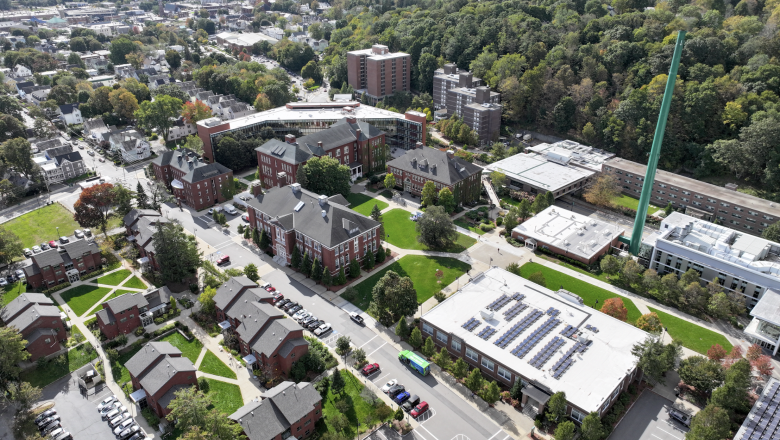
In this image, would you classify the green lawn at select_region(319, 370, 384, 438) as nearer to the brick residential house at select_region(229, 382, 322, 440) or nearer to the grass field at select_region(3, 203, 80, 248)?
the brick residential house at select_region(229, 382, 322, 440)

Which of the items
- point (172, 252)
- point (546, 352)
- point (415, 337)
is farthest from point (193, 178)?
point (546, 352)

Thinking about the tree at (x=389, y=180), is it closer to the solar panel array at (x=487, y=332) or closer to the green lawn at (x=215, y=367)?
the solar panel array at (x=487, y=332)

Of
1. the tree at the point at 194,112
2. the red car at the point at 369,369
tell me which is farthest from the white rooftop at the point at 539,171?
the tree at the point at 194,112

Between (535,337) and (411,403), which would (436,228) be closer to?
(535,337)

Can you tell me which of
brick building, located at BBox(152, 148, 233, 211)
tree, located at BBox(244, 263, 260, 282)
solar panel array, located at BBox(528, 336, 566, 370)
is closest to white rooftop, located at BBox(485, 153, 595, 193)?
solar panel array, located at BBox(528, 336, 566, 370)

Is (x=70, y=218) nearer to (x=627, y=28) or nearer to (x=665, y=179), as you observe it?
(x=665, y=179)

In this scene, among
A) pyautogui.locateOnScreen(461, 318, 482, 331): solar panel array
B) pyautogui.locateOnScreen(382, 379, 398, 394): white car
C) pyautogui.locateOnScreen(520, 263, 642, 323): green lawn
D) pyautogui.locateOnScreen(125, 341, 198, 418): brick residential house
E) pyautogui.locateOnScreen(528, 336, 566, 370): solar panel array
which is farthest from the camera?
pyautogui.locateOnScreen(520, 263, 642, 323): green lawn

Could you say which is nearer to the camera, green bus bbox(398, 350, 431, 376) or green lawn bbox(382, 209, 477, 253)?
green bus bbox(398, 350, 431, 376)
